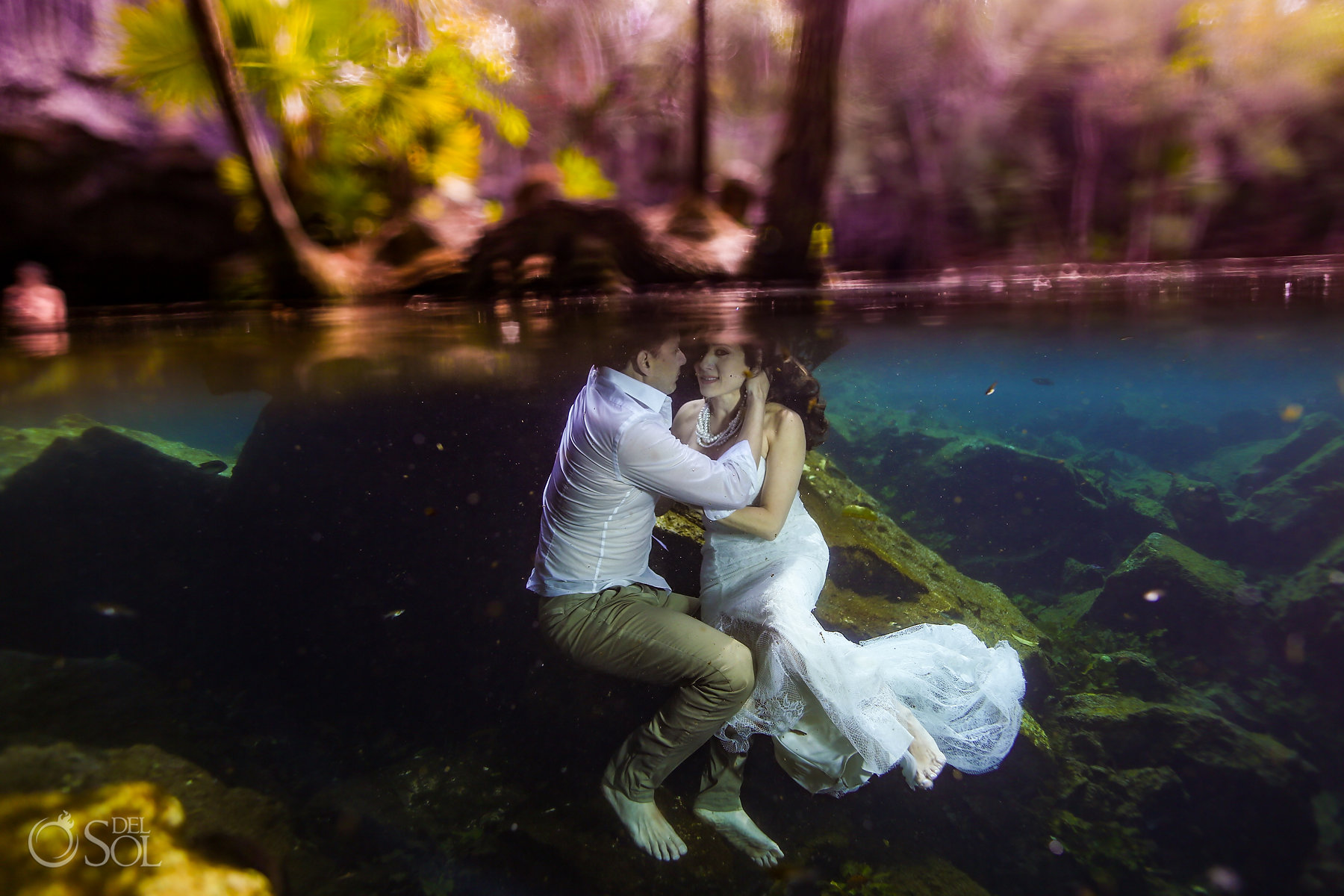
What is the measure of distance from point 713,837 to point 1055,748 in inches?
150

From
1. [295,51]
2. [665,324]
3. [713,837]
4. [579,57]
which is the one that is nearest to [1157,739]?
[713,837]

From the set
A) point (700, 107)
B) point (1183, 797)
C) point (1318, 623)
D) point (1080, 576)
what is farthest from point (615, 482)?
point (1080, 576)

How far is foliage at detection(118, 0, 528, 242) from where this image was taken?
2.74m

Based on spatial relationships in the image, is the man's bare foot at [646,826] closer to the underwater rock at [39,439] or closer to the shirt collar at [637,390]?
the shirt collar at [637,390]

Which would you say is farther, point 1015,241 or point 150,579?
point 150,579

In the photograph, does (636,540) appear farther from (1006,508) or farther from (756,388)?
(1006,508)

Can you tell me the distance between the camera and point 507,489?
456 cm

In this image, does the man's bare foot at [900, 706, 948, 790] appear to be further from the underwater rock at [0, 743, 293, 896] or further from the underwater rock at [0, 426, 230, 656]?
the underwater rock at [0, 426, 230, 656]

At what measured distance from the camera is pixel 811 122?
286 centimetres

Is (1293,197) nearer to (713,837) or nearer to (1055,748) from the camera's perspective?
(1055,748)

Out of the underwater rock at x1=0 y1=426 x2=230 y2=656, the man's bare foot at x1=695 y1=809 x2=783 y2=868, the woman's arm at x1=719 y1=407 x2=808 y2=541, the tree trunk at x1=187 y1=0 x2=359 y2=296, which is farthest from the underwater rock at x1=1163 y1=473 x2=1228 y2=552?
the underwater rock at x1=0 y1=426 x2=230 y2=656

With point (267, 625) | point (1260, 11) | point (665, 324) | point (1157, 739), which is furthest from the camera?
point (1157, 739)

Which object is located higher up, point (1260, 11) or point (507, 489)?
point (1260, 11)

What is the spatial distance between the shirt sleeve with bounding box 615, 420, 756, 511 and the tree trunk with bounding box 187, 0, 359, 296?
2.13m
